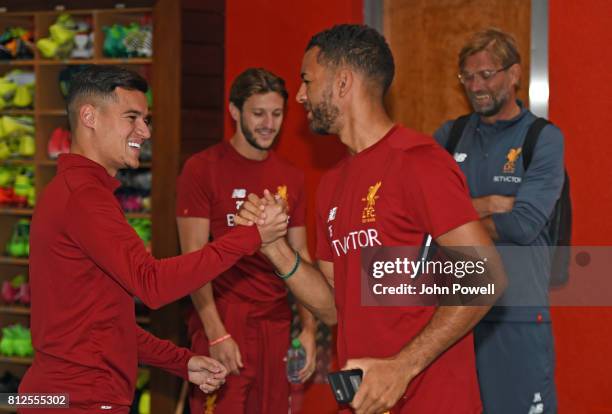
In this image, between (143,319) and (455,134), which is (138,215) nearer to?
(143,319)

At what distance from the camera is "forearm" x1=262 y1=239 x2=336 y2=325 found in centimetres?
305

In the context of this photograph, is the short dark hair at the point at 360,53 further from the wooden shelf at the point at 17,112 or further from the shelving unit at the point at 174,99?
the wooden shelf at the point at 17,112

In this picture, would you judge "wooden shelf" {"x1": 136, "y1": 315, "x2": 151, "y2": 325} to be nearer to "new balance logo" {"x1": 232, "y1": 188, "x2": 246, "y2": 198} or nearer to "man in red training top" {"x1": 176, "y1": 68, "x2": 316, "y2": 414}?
"man in red training top" {"x1": 176, "y1": 68, "x2": 316, "y2": 414}

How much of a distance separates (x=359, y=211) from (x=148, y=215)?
11.0 ft

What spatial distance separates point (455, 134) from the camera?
414 centimetres

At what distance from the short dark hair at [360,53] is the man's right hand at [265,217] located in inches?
19.1

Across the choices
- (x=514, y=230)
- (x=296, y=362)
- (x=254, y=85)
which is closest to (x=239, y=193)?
(x=254, y=85)

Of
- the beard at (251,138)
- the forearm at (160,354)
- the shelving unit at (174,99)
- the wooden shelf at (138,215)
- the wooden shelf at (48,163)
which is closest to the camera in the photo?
the forearm at (160,354)

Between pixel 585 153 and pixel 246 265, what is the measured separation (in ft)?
6.09

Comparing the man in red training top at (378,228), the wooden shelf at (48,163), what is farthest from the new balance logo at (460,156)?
the wooden shelf at (48,163)

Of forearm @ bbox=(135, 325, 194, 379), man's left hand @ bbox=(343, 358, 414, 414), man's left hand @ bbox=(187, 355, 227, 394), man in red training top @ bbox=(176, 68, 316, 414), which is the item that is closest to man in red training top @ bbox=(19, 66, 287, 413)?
forearm @ bbox=(135, 325, 194, 379)

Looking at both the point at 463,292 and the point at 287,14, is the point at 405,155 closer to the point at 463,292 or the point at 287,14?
the point at 463,292

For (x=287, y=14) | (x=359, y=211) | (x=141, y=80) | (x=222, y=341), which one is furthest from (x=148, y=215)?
(x=359, y=211)

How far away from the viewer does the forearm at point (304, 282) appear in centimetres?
305
